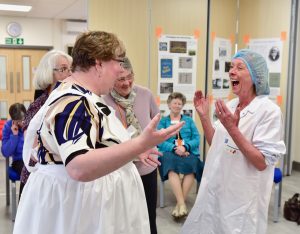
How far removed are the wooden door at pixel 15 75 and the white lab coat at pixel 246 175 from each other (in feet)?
19.7

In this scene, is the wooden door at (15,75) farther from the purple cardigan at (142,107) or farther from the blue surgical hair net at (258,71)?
the blue surgical hair net at (258,71)

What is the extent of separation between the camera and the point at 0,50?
7.22 meters

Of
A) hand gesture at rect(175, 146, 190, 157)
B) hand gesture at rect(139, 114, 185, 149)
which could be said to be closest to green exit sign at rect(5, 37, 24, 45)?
hand gesture at rect(175, 146, 190, 157)

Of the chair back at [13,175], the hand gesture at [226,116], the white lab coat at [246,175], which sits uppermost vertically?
the hand gesture at [226,116]

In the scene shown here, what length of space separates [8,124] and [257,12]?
3496 mm

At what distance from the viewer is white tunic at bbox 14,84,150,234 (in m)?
1.17

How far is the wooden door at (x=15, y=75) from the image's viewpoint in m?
7.18

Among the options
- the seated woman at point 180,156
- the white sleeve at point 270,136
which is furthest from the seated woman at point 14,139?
the white sleeve at point 270,136

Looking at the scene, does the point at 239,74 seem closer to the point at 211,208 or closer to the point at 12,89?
the point at 211,208

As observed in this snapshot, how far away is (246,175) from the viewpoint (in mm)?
2021

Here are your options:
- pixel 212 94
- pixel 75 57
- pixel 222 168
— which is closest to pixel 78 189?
pixel 75 57

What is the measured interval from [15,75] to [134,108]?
18.9ft

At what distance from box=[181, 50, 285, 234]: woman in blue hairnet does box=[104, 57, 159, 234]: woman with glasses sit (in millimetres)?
331

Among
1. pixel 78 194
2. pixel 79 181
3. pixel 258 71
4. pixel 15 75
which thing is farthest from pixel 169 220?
pixel 15 75
